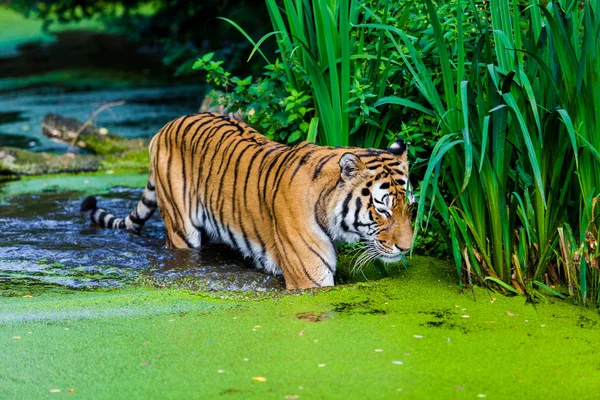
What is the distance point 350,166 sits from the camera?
4391 millimetres

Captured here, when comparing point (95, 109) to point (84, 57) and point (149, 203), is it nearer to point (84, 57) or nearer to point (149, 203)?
point (149, 203)

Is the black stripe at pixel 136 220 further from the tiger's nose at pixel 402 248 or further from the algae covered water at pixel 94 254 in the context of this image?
the tiger's nose at pixel 402 248

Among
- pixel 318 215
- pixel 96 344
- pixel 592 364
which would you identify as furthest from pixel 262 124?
pixel 592 364

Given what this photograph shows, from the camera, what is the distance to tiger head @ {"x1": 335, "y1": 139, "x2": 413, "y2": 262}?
4387mm

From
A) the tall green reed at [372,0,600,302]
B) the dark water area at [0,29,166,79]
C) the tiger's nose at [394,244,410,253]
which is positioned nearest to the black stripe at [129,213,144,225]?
the tiger's nose at [394,244,410,253]

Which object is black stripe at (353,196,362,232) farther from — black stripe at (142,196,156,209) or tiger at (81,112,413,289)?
black stripe at (142,196,156,209)

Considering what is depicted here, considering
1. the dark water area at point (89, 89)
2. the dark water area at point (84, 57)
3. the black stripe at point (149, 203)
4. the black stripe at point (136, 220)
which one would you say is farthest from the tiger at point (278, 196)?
the dark water area at point (84, 57)

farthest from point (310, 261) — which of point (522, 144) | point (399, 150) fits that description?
point (522, 144)

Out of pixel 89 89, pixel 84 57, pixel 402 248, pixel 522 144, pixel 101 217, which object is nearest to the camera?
pixel 522 144

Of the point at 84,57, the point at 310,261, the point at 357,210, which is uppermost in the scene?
the point at 357,210

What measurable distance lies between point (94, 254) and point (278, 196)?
5.43 ft

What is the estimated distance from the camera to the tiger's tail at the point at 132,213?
611 cm

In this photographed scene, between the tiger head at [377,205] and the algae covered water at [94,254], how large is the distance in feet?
2.30

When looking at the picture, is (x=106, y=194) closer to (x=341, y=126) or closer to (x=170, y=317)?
(x=341, y=126)
